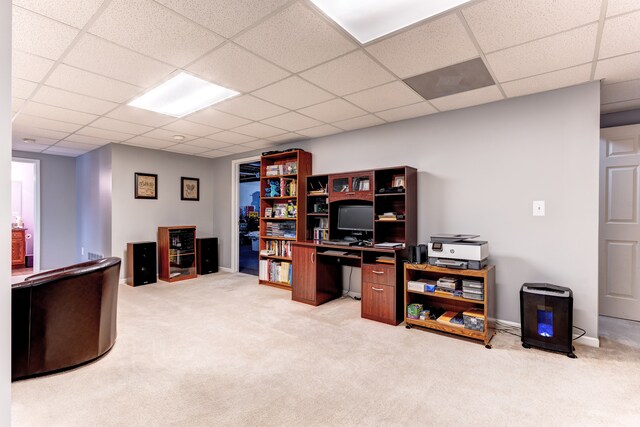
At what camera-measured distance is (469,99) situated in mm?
3271

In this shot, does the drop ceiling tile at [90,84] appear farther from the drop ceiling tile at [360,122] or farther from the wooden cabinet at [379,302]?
the wooden cabinet at [379,302]

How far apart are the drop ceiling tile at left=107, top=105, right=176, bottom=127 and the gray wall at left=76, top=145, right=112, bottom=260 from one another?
1789mm

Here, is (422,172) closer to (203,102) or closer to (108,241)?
(203,102)

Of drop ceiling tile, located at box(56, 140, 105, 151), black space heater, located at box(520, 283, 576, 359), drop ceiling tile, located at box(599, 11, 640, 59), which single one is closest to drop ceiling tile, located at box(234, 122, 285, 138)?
drop ceiling tile, located at box(56, 140, 105, 151)

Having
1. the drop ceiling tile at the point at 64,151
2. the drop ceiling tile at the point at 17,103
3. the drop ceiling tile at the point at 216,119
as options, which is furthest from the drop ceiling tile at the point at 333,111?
the drop ceiling tile at the point at 64,151

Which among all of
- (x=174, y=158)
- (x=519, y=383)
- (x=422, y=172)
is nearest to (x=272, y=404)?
(x=519, y=383)

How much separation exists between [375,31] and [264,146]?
367 centimetres

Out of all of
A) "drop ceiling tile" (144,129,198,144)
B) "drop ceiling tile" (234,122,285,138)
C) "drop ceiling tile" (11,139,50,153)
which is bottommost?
"drop ceiling tile" (11,139,50,153)

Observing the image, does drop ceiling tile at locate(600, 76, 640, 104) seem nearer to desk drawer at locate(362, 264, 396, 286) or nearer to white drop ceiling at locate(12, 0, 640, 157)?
white drop ceiling at locate(12, 0, 640, 157)

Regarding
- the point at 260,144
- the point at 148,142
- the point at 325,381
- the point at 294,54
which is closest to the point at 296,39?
the point at 294,54

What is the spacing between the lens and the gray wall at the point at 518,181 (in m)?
2.88

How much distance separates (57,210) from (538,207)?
8000 millimetres

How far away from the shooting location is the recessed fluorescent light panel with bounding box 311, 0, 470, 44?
1.86m

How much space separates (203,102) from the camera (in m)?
3.51
